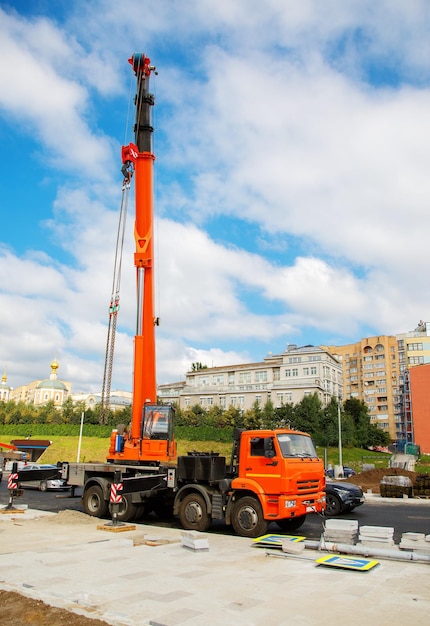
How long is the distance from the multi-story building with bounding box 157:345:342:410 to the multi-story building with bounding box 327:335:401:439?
70.8 feet

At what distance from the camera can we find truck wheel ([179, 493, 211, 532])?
41.0 feet

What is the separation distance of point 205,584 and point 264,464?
473 centimetres

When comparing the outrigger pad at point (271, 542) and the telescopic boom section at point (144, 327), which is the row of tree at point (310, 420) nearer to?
the telescopic boom section at point (144, 327)

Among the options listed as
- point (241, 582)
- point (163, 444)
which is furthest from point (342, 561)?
point (163, 444)

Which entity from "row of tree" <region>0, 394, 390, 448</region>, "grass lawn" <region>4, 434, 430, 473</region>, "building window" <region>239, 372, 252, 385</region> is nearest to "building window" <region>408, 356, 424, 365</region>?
"row of tree" <region>0, 394, 390, 448</region>

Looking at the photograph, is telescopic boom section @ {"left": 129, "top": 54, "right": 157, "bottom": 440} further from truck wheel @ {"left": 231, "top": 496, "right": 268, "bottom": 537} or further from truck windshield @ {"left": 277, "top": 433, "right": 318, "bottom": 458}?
truck windshield @ {"left": 277, "top": 433, "right": 318, "bottom": 458}

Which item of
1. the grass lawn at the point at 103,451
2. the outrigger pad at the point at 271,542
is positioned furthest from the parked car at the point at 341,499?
the grass lawn at the point at 103,451

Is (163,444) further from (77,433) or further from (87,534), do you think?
(77,433)

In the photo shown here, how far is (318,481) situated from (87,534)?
19.1 feet

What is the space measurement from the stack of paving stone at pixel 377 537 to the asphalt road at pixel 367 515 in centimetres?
241

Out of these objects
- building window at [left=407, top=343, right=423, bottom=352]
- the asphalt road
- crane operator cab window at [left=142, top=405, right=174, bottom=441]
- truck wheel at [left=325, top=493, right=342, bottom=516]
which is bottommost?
the asphalt road

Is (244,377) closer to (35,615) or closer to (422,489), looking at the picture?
(422,489)

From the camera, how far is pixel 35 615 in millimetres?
5965

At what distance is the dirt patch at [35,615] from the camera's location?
5.68 meters
